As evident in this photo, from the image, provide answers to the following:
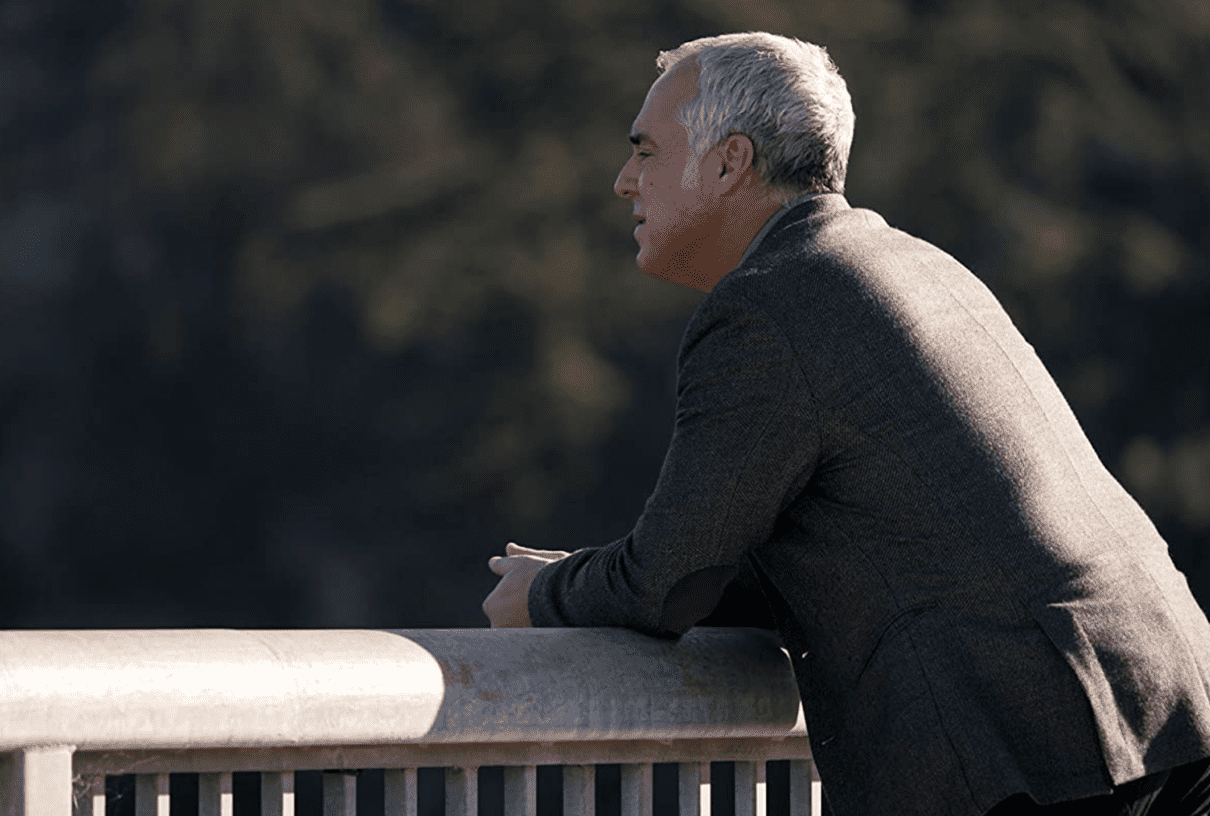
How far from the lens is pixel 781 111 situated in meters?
1.51

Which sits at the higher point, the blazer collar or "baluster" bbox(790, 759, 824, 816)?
the blazer collar

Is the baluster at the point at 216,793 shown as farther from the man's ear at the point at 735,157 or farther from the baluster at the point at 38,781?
the man's ear at the point at 735,157

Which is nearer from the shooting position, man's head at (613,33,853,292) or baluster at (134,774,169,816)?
baluster at (134,774,169,816)

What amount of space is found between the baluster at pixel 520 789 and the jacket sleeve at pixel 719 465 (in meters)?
0.14

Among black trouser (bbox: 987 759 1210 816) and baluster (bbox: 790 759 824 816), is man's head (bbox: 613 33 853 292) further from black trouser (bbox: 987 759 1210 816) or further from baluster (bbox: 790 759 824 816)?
black trouser (bbox: 987 759 1210 816)

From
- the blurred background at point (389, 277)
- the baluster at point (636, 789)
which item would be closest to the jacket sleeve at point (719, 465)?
the baluster at point (636, 789)

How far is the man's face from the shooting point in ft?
5.10

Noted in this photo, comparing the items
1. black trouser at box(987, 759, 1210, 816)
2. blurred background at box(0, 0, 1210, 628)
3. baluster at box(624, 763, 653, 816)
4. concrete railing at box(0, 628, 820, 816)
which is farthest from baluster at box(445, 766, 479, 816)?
blurred background at box(0, 0, 1210, 628)

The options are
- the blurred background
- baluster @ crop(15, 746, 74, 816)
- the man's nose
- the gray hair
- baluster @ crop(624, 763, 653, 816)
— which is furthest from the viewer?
the blurred background

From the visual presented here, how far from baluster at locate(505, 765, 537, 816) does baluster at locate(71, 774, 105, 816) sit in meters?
0.32

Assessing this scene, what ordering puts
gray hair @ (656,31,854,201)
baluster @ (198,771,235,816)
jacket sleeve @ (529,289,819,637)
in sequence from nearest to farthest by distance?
baluster @ (198,771,235,816)
jacket sleeve @ (529,289,819,637)
gray hair @ (656,31,854,201)

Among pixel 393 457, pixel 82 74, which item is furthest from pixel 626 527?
pixel 82 74

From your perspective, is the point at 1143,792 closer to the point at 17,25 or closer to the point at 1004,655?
the point at 1004,655

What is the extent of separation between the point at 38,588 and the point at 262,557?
0.70 m
